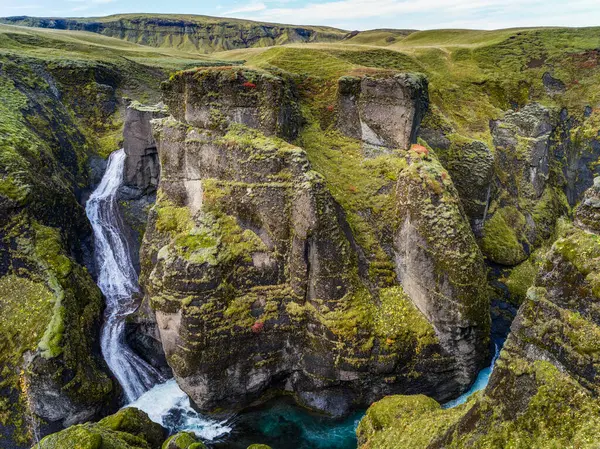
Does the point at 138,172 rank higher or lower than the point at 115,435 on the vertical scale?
higher

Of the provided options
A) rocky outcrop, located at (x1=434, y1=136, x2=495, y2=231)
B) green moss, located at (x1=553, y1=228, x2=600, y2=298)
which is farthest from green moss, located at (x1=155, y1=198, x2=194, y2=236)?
rocky outcrop, located at (x1=434, y1=136, x2=495, y2=231)

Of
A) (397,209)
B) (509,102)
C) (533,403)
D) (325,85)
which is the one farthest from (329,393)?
(509,102)

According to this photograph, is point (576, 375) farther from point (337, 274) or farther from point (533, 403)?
point (337, 274)

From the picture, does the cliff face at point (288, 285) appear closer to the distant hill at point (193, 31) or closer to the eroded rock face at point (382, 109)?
the eroded rock face at point (382, 109)

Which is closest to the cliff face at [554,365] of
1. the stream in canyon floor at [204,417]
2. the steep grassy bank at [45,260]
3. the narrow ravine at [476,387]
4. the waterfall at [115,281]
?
the stream in canyon floor at [204,417]

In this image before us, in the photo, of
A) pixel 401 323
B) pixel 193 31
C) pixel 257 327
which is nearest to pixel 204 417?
pixel 257 327

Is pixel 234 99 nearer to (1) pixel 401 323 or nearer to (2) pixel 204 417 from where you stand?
(1) pixel 401 323
